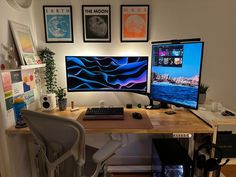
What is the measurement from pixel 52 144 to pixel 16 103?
0.56 metres

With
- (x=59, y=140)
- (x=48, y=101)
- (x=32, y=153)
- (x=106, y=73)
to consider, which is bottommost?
(x=32, y=153)

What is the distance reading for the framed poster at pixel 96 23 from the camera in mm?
1779

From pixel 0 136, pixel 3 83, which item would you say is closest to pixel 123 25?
pixel 3 83

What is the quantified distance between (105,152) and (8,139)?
799mm

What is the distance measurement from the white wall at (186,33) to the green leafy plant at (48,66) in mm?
90

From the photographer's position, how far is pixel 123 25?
181 cm

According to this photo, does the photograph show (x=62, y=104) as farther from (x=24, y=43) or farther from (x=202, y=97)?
(x=202, y=97)

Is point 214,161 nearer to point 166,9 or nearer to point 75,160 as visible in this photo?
point 75,160

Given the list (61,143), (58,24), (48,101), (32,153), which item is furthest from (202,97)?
(32,153)

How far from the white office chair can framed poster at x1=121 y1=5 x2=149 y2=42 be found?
1.11 metres

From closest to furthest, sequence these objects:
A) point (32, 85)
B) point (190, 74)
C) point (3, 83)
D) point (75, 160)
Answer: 1. point (75, 160)
2. point (3, 83)
3. point (190, 74)
4. point (32, 85)

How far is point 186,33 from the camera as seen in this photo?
184 centimetres

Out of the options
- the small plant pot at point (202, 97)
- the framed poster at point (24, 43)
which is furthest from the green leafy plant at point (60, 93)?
the small plant pot at point (202, 97)

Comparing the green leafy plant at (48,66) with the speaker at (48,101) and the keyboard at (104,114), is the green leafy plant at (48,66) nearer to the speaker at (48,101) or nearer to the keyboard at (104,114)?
the speaker at (48,101)
